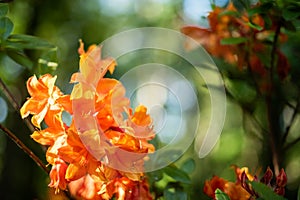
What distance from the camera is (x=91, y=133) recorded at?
3.33ft

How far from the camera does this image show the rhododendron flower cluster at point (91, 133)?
1023 mm

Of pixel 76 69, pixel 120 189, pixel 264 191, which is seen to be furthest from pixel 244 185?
pixel 76 69

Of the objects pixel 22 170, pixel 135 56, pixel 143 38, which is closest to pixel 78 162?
pixel 143 38

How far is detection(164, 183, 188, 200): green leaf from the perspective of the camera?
1.32 meters

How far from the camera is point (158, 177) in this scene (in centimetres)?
138

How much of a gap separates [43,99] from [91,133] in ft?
0.42

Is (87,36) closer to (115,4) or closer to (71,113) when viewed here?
(115,4)

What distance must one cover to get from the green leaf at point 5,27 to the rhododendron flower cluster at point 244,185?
1.83ft

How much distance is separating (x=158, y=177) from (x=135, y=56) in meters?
2.31

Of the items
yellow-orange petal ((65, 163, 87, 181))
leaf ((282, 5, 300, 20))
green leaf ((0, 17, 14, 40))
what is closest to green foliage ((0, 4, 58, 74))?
green leaf ((0, 17, 14, 40))

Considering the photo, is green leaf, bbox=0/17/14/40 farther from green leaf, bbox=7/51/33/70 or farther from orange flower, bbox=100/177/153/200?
orange flower, bbox=100/177/153/200

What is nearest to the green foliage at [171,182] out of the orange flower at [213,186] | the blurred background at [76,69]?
the orange flower at [213,186]

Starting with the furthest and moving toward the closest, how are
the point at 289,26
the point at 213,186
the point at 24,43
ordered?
the point at 289,26 < the point at 24,43 < the point at 213,186

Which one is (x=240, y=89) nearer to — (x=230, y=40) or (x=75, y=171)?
(x=230, y=40)
